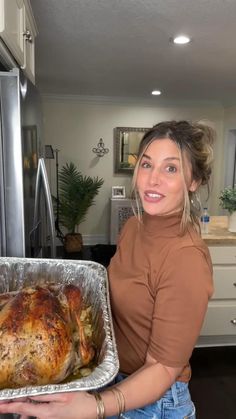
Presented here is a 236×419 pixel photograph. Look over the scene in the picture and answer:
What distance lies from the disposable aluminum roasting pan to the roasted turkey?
0.13ft

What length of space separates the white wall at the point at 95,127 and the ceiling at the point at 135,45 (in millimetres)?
716

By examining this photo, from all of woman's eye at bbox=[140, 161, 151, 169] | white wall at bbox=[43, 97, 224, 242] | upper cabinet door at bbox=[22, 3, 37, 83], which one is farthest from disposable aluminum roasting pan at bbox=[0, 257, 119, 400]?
white wall at bbox=[43, 97, 224, 242]

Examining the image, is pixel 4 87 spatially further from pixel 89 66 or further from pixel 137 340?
pixel 89 66

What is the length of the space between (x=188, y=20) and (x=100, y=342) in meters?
1.98

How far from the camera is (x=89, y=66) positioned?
289 cm

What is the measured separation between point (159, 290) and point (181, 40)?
2.10 meters

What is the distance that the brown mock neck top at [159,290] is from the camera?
68cm

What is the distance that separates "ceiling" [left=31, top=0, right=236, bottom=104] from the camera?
175cm

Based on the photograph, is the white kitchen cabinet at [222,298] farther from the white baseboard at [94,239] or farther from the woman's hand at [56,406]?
the white baseboard at [94,239]

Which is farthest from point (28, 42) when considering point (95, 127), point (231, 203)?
point (95, 127)

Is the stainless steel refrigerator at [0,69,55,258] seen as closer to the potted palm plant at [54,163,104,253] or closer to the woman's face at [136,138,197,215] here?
the woman's face at [136,138,197,215]

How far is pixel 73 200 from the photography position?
4.40 m

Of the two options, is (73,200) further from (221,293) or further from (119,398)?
(119,398)

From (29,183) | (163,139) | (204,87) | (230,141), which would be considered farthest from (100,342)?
(230,141)
